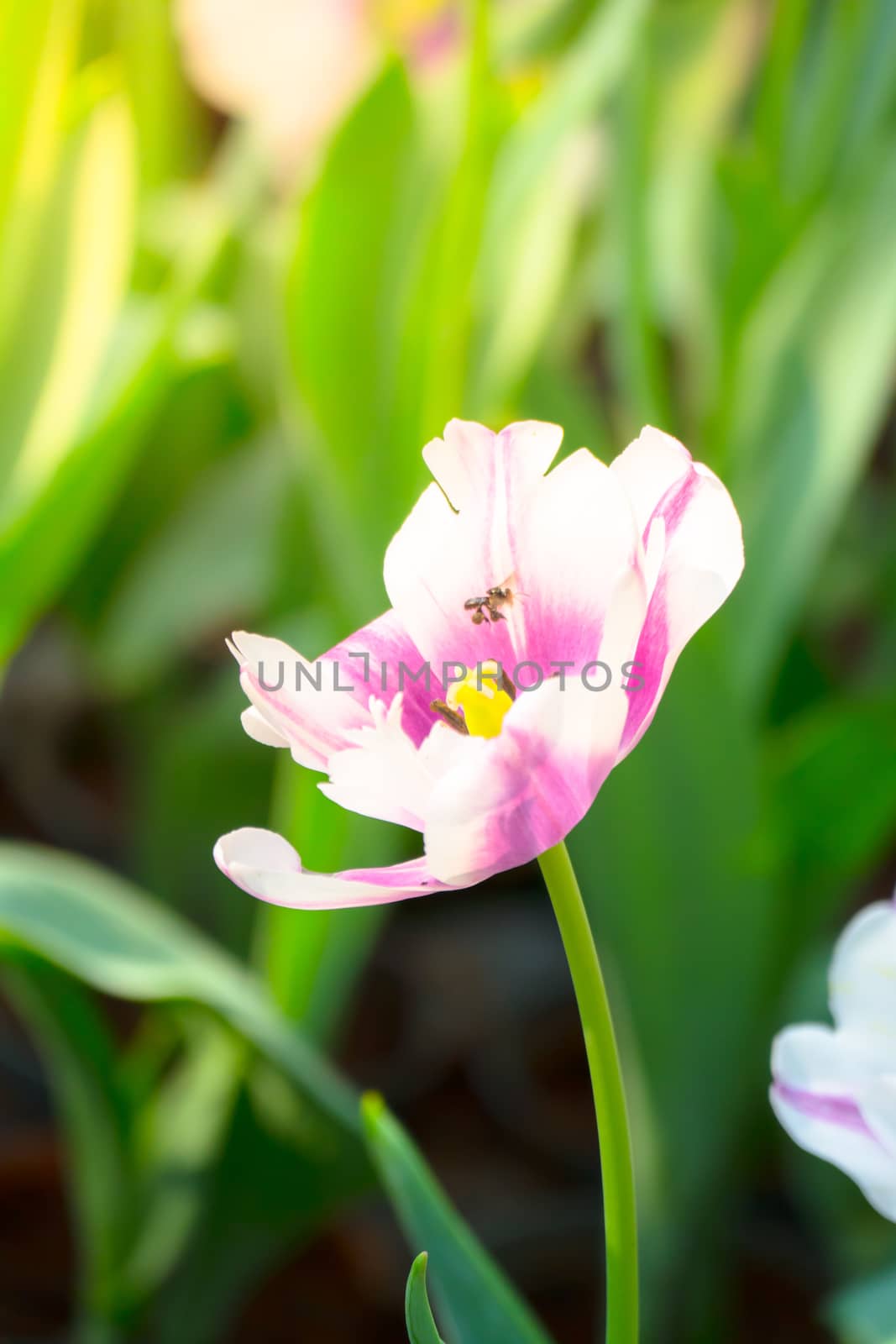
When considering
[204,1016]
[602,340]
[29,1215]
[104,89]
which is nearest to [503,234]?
[104,89]

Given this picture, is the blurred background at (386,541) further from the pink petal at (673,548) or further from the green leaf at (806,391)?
the pink petal at (673,548)

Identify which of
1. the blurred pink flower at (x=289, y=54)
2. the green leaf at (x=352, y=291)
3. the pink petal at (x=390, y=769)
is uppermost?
the blurred pink flower at (x=289, y=54)

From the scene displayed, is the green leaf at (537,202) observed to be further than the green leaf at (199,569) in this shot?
No

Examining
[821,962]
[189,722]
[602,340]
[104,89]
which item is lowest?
[821,962]

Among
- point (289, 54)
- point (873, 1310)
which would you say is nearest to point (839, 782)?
point (873, 1310)

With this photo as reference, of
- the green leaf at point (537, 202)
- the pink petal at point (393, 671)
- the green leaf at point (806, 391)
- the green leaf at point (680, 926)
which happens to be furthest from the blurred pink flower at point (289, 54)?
the pink petal at point (393, 671)

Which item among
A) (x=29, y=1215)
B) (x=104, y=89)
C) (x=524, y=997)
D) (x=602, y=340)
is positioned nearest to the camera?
(x=104, y=89)

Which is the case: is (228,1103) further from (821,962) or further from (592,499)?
(592,499)
